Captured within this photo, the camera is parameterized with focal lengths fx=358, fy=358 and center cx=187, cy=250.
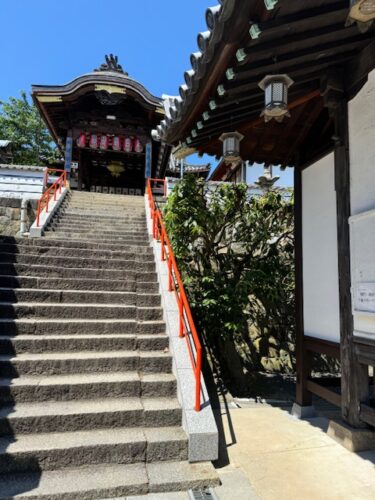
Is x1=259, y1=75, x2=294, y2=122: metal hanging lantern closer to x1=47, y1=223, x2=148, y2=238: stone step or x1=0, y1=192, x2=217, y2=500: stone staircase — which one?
x1=0, y1=192, x2=217, y2=500: stone staircase

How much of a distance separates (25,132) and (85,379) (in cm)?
2273

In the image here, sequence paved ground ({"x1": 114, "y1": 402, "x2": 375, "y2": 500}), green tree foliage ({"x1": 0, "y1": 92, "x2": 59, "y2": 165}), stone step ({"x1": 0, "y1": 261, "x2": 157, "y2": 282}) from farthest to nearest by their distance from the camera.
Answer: green tree foliage ({"x1": 0, "y1": 92, "x2": 59, "y2": 165})
stone step ({"x1": 0, "y1": 261, "x2": 157, "y2": 282})
paved ground ({"x1": 114, "y1": 402, "x2": 375, "y2": 500})

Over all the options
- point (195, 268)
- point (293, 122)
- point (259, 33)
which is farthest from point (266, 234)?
point (259, 33)

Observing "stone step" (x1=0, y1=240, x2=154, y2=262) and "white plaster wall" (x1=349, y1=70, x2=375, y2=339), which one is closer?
"white plaster wall" (x1=349, y1=70, x2=375, y2=339)

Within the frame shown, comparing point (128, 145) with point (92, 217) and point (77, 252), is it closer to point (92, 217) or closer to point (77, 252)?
point (92, 217)

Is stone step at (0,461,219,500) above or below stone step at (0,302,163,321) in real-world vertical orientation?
below

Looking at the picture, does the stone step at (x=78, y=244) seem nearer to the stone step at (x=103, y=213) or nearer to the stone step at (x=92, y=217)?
the stone step at (x=92, y=217)

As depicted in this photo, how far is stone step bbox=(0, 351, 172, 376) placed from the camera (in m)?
4.40

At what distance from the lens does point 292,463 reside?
383 centimetres

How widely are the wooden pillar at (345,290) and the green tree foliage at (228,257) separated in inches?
99.4

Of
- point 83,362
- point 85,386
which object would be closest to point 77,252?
point 83,362

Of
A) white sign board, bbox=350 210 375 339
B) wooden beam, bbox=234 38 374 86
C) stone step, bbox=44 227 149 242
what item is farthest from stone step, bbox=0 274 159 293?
wooden beam, bbox=234 38 374 86

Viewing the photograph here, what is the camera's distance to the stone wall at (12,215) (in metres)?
11.1

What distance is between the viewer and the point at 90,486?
3.21m
